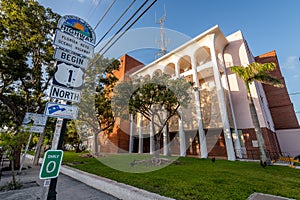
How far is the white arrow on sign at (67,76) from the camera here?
2.60 m

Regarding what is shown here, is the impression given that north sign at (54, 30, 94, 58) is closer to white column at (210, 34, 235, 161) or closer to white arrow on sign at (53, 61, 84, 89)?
white arrow on sign at (53, 61, 84, 89)

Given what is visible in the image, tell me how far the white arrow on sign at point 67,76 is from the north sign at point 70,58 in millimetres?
87

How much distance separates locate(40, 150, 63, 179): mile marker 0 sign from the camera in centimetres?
201

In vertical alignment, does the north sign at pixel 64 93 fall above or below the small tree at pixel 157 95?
below

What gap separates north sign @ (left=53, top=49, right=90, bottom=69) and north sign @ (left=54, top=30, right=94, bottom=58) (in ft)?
0.32

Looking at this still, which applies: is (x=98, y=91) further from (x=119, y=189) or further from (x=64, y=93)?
(x=64, y=93)

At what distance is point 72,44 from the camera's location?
290 cm

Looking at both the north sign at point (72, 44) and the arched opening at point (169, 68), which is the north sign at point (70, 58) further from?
the arched opening at point (169, 68)

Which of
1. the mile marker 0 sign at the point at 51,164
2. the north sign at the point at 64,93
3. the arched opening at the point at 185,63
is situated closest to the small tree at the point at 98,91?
the arched opening at the point at 185,63

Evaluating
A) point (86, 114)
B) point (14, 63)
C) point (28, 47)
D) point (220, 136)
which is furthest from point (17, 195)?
point (220, 136)

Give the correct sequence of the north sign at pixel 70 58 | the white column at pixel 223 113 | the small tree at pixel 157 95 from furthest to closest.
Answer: the white column at pixel 223 113 < the small tree at pixel 157 95 < the north sign at pixel 70 58

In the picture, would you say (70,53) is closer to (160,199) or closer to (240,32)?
(160,199)

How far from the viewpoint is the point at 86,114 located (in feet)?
52.7

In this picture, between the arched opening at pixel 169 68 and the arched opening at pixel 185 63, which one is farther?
the arched opening at pixel 169 68
